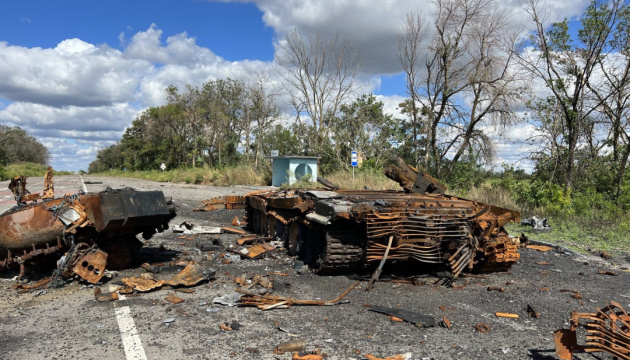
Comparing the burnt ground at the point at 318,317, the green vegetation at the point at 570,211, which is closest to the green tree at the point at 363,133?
the green vegetation at the point at 570,211

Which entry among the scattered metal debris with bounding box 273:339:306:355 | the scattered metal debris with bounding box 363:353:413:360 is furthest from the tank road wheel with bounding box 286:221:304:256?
the scattered metal debris with bounding box 363:353:413:360

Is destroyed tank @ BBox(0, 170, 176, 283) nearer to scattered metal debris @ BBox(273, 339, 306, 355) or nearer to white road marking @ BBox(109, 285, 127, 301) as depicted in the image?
white road marking @ BBox(109, 285, 127, 301)

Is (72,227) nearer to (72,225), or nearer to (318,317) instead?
(72,225)

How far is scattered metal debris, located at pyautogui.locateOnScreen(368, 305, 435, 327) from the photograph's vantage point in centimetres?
464

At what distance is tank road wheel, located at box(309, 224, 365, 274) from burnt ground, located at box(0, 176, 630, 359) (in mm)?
207

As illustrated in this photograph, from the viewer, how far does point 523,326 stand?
4699mm

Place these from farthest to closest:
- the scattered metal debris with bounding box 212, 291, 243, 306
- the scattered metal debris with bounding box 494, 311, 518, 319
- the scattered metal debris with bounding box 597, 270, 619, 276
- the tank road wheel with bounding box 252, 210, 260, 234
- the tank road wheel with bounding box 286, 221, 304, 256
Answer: the tank road wheel with bounding box 252, 210, 260, 234, the tank road wheel with bounding box 286, 221, 304, 256, the scattered metal debris with bounding box 597, 270, 619, 276, the scattered metal debris with bounding box 212, 291, 243, 306, the scattered metal debris with bounding box 494, 311, 518, 319

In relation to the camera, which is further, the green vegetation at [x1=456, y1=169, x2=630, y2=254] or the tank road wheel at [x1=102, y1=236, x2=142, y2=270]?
the green vegetation at [x1=456, y1=169, x2=630, y2=254]

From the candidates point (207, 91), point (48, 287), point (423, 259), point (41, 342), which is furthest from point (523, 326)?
point (207, 91)

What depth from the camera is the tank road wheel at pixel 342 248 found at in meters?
6.21

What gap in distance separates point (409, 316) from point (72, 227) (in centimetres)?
430

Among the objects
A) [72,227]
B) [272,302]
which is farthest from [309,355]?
[72,227]

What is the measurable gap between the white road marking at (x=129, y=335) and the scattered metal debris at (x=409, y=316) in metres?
2.41

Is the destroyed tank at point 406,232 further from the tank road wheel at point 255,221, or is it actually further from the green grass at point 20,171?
the green grass at point 20,171
